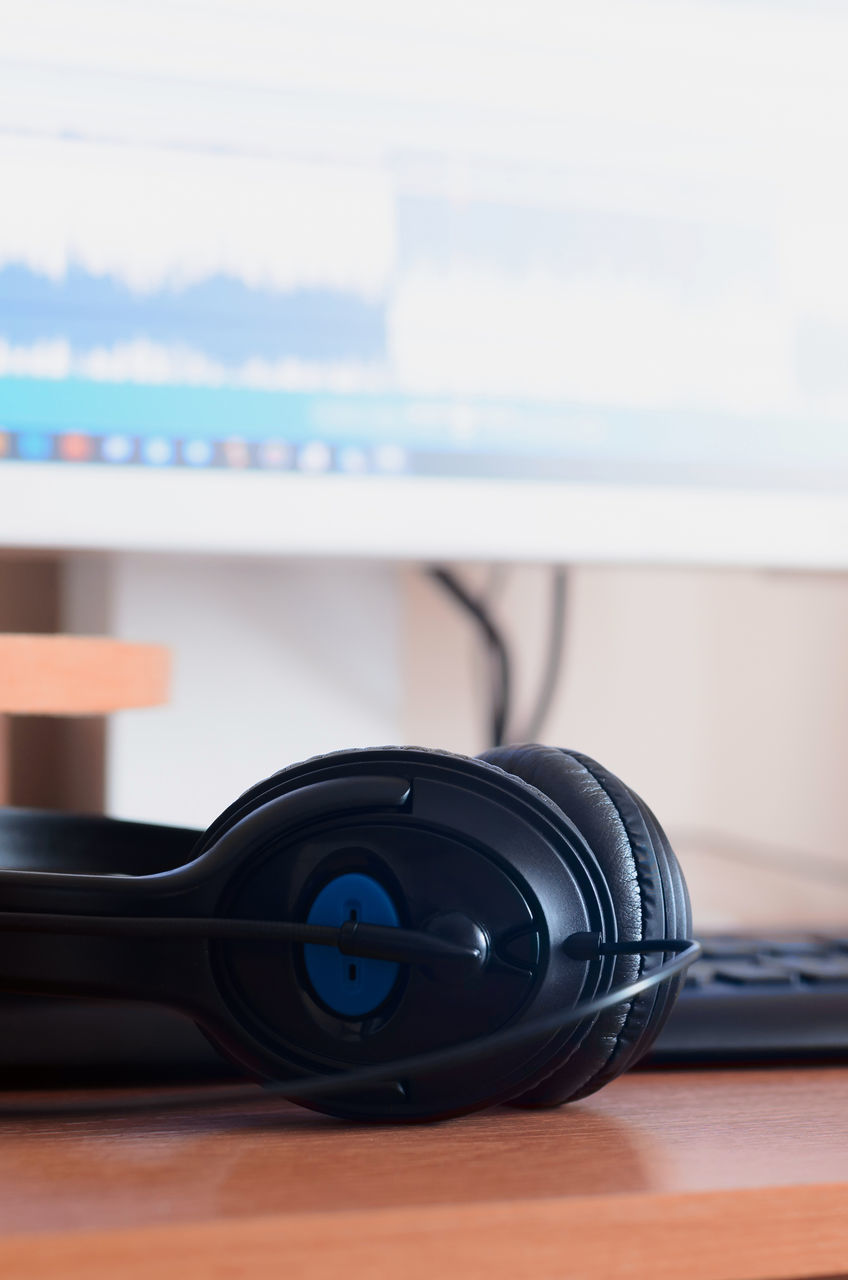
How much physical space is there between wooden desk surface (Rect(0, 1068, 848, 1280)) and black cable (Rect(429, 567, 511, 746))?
47 centimetres

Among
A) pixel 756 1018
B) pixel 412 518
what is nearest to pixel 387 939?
pixel 756 1018

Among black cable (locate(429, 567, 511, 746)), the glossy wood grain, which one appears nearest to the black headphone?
the glossy wood grain

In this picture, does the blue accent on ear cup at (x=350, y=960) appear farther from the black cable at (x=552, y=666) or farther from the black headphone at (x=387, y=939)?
the black cable at (x=552, y=666)

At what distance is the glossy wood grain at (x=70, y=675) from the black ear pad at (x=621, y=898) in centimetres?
18

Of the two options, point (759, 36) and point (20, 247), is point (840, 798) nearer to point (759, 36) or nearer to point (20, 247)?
point (759, 36)

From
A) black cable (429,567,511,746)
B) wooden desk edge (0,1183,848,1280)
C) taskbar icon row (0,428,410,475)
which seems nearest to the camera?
wooden desk edge (0,1183,848,1280)

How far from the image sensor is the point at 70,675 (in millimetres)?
383

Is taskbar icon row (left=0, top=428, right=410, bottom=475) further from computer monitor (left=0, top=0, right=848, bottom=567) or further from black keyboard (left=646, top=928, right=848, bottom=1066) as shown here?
black keyboard (left=646, top=928, right=848, bottom=1066)

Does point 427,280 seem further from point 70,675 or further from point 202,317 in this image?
point 70,675

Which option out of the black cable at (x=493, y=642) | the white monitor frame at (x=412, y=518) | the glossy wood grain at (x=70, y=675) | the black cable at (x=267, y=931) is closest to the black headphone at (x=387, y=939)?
the black cable at (x=267, y=931)

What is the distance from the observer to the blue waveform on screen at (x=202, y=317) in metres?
0.48

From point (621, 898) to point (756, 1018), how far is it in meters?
0.10

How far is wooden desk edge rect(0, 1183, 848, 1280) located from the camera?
0.18m

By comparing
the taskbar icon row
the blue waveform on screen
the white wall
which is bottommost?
the white wall
